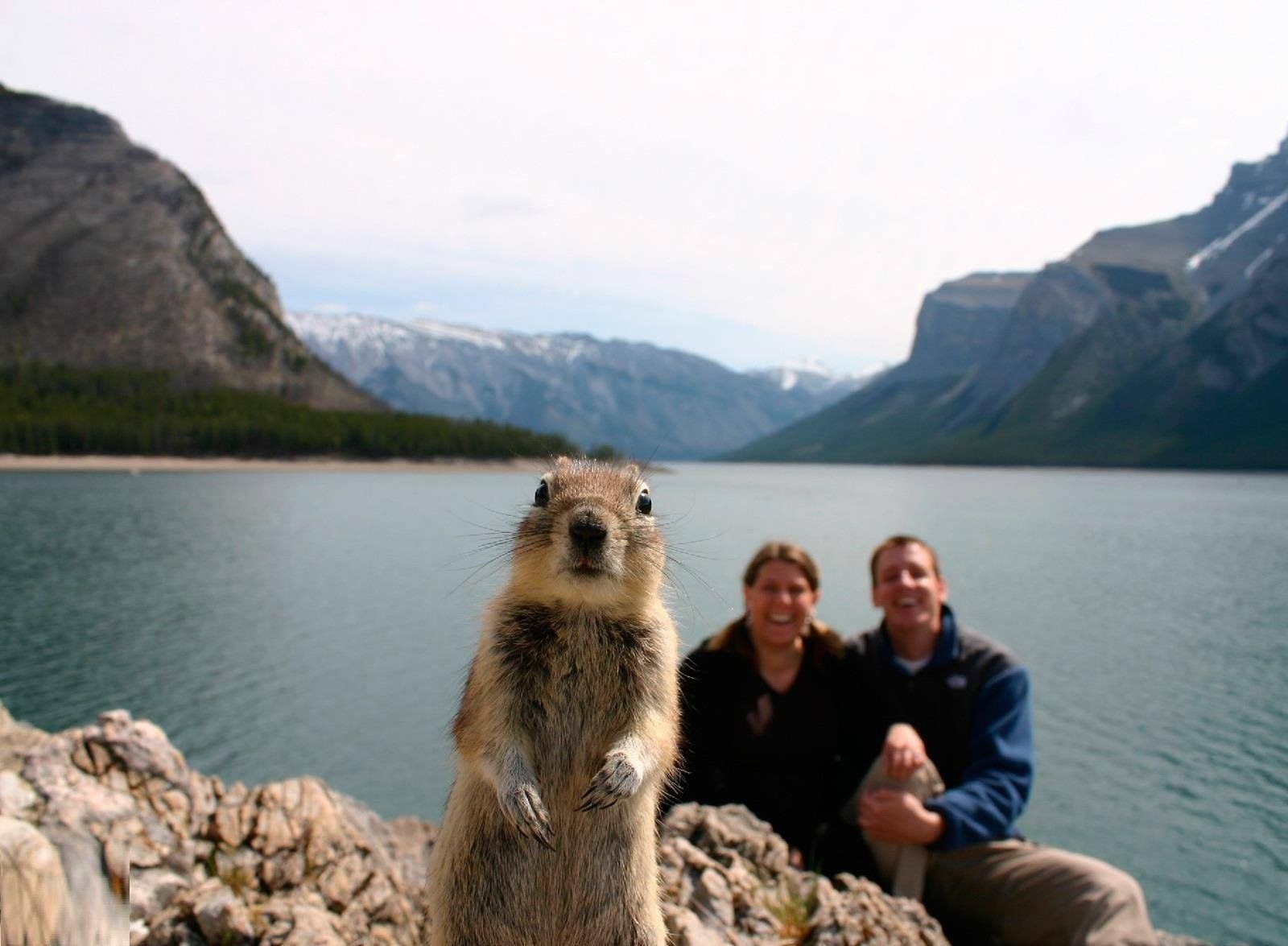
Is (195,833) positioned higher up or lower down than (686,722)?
lower down

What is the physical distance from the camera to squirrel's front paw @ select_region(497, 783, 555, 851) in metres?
4.20

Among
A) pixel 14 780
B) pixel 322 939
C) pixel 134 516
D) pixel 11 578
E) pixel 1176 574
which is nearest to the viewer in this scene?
pixel 322 939

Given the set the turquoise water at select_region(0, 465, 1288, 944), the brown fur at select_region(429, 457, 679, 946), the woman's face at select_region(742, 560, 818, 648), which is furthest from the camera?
the turquoise water at select_region(0, 465, 1288, 944)

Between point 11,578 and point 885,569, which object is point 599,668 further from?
point 11,578

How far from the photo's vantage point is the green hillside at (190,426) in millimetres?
132875

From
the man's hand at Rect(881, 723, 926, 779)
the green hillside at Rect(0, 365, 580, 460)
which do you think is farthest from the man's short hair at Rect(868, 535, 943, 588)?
the green hillside at Rect(0, 365, 580, 460)

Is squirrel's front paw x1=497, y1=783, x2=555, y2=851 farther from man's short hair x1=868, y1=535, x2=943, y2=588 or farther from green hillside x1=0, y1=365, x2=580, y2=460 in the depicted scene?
green hillside x1=0, y1=365, x2=580, y2=460

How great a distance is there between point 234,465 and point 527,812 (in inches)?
5998

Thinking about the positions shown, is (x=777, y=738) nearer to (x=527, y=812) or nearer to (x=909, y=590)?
(x=909, y=590)

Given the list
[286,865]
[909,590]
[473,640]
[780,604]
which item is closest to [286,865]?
[286,865]

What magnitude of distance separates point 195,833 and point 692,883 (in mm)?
4217

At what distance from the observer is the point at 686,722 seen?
27.7 ft

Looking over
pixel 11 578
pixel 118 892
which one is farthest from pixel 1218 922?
pixel 11 578

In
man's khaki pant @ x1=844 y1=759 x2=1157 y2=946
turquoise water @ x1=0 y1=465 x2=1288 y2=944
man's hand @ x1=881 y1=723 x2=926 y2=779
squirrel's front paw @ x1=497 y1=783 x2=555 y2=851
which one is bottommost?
turquoise water @ x1=0 y1=465 x2=1288 y2=944
